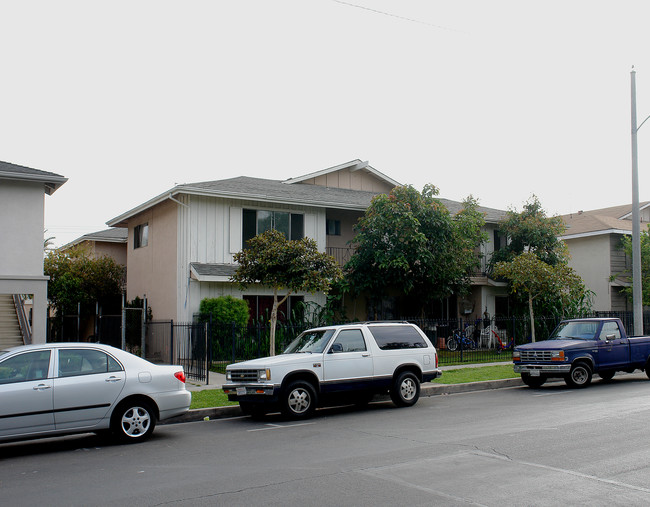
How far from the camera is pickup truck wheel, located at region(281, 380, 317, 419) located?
1155 cm

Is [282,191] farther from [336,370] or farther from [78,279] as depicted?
[336,370]

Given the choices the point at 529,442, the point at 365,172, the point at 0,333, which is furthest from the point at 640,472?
the point at 365,172

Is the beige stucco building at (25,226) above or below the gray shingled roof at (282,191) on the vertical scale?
below

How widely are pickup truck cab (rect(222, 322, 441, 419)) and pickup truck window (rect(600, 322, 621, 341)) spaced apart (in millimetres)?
5360

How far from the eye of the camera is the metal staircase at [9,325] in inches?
806

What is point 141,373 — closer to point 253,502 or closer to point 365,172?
point 253,502

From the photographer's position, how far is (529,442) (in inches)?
347

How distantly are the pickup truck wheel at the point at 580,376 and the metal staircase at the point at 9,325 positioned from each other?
16.8 m

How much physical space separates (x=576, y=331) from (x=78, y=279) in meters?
19.4

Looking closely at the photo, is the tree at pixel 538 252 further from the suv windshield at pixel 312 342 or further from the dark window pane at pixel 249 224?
the suv windshield at pixel 312 342

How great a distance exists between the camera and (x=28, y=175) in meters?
16.6

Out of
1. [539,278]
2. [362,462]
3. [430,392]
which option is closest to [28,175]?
[430,392]

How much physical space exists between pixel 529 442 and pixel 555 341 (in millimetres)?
7965

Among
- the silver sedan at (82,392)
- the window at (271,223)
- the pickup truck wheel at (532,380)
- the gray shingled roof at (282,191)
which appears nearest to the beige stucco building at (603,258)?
the gray shingled roof at (282,191)
